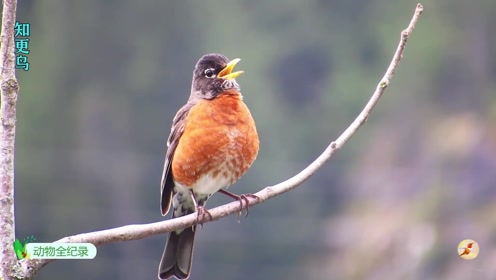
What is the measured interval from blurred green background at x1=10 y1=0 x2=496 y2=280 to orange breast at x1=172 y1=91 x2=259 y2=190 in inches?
260

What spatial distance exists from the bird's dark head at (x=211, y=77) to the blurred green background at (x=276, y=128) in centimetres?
654

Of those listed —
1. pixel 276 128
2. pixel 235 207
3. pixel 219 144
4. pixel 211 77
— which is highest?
pixel 276 128

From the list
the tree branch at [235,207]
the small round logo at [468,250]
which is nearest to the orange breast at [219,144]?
the tree branch at [235,207]

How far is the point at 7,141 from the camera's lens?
2.18m

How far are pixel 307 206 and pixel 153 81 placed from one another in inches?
126

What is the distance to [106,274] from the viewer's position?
11391mm

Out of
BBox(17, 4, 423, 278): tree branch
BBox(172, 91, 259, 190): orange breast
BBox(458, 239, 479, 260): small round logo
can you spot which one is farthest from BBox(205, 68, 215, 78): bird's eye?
BBox(458, 239, 479, 260): small round logo

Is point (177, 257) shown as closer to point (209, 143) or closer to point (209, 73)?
point (209, 143)

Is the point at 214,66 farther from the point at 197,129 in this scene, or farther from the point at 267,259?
the point at 267,259

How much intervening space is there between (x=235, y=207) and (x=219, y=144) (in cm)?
53

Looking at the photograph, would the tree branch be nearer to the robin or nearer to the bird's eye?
the robin

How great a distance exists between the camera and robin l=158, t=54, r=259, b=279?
11.8ft

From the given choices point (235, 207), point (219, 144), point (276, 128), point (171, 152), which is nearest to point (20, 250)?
point (235, 207)

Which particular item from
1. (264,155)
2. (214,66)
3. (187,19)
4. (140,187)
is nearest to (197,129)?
(214,66)
